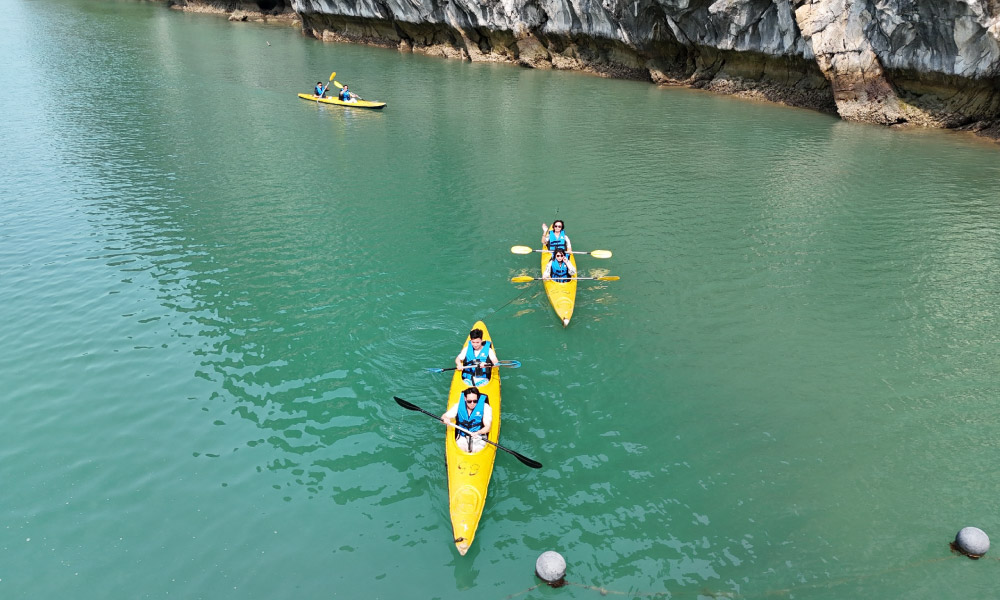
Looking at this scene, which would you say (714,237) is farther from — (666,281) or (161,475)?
(161,475)

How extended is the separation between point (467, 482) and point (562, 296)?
559 cm

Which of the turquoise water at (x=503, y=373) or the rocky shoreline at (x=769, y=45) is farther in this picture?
the rocky shoreline at (x=769, y=45)

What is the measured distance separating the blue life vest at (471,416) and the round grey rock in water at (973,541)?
6.41 m

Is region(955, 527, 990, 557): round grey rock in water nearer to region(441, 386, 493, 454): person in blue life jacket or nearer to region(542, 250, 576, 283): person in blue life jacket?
region(441, 386, 493, 454): person in blue life jacket

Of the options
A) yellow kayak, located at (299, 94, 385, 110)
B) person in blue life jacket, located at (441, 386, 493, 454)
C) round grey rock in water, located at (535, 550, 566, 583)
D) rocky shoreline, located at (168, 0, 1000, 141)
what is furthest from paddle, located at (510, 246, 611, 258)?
yellow kayak, located at (299, 94, 385, 110)

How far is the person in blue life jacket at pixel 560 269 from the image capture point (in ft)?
44.7

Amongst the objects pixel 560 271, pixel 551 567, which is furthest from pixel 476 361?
pixel 551 567

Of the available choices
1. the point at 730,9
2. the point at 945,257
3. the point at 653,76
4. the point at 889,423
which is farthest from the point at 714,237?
the point at 653,76

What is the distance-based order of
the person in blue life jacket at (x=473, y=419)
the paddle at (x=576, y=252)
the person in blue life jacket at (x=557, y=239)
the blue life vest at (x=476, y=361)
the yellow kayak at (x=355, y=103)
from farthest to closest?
the yellow kayak at (x=355, y=103)
the paddle at (x=576, y=252)
the person in blue life jacket at (x=557, y=239)
the blue life vest at (x=476, y=361)
the person in blue life jacket at (x=473, y=419)

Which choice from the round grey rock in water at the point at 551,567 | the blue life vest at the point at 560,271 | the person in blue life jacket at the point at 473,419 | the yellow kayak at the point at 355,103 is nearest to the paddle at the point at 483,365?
the person in blue life jacket at the point at 473,419

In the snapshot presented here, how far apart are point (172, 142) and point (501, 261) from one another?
16757 mm

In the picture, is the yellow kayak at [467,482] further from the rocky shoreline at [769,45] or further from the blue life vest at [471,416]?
the rocky shoreline at [769,45]

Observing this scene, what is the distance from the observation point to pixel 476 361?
10781 millimetres

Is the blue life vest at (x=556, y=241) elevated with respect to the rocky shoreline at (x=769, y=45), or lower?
lower
